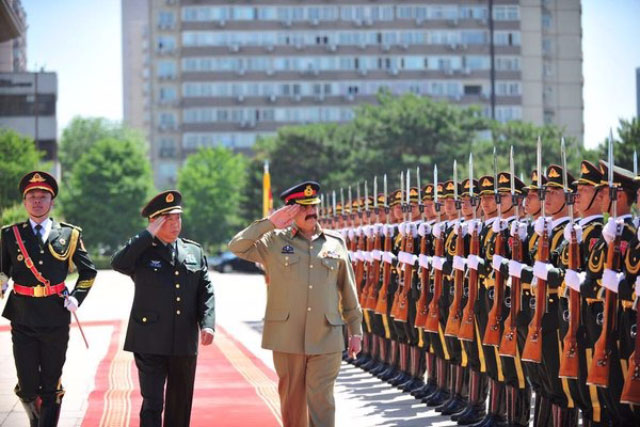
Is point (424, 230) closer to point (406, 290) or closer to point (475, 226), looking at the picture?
point (406, 290)

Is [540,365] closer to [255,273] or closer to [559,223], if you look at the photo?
[559,223]

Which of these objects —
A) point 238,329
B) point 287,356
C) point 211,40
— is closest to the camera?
point 287,356

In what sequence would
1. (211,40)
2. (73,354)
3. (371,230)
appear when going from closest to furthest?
(371,230)
(73,354)
(211,40)

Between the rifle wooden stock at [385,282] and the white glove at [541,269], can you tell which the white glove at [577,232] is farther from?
the rifle wooden stock at [385,282]

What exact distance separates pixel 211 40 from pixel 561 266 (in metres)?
92.1

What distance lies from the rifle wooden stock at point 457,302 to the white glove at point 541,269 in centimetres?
210

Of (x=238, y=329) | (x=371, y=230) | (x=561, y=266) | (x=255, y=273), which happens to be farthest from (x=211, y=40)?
(x=561, y=266)

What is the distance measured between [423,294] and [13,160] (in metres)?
43.2

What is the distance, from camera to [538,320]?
28.8 ft

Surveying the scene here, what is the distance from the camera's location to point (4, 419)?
11.2 m

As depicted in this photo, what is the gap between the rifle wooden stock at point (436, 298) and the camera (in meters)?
11.6

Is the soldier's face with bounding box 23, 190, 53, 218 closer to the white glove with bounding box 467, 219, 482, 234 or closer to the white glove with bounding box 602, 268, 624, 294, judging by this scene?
the white glove with bounding box 467, 219, 482, 234

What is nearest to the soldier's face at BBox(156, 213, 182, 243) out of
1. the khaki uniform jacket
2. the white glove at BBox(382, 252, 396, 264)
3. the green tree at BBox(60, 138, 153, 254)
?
the khaki uniform jacket

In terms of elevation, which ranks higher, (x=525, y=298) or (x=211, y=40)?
(x=211, y=40)
